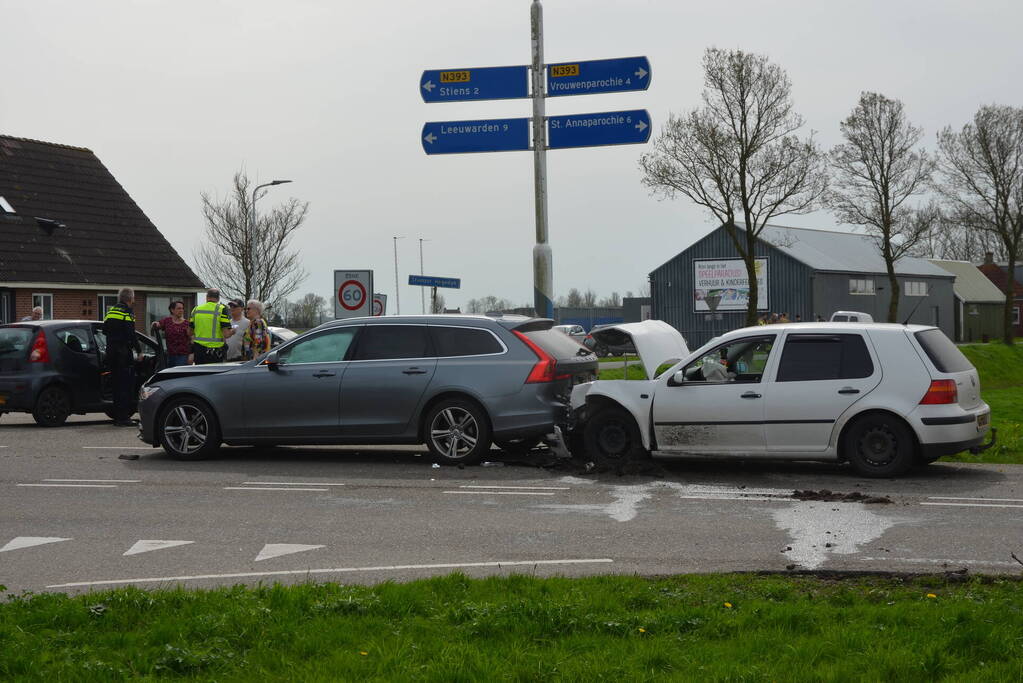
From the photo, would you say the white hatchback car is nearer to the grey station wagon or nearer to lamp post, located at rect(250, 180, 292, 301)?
the grey station wagon

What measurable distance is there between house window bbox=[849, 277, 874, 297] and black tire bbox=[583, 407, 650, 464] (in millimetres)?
59277

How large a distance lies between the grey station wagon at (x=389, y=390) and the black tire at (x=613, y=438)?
1.59ft

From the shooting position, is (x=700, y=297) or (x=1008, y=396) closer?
(x=1008, y=396)

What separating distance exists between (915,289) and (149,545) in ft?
244

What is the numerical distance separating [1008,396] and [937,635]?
2943cm

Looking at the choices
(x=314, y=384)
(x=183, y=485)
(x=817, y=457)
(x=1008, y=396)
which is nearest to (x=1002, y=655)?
(x=817, y=457)

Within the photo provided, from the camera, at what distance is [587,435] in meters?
12.5

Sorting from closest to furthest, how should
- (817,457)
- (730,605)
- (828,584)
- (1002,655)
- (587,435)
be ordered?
(1002,655) → (730,605) → (828,584) → (817,457) → (587,435)

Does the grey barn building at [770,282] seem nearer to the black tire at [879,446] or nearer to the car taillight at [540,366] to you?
the car taillight at [540,366]

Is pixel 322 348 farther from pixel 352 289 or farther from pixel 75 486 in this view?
pixel 352 289

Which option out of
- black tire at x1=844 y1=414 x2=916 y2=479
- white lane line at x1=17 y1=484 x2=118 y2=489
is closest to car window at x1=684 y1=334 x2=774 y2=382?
black tire at x1=844 y1=414 x2=916 y2=479

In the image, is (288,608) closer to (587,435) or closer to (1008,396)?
(587,435)

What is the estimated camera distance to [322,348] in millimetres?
13555

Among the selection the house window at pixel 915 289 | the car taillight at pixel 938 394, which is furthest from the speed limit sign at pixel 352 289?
the house window at pixel 915 289
